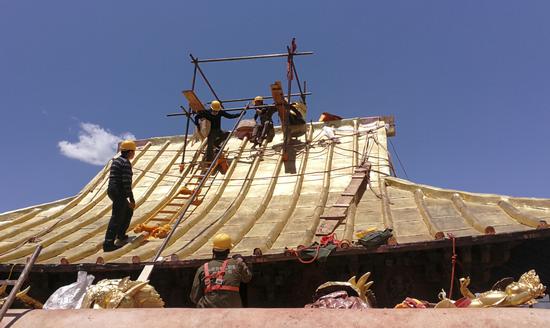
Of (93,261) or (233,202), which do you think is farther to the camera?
(233,202)

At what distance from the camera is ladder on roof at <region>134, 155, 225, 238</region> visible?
6.99 m

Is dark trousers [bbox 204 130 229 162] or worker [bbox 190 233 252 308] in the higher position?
dark trousers [bbox 204 130 229 162]

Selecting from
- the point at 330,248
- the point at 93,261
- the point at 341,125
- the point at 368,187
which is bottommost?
the point at 93,261

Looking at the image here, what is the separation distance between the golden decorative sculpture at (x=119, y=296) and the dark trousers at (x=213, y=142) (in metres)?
6.60

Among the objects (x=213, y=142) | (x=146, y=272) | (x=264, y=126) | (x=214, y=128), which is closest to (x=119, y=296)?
(x=146, y=272)

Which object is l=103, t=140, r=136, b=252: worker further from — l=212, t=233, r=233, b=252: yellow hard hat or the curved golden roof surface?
l=212, t=233, r=233, b=252: yellow hard hat

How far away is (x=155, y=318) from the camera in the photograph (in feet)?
10.5

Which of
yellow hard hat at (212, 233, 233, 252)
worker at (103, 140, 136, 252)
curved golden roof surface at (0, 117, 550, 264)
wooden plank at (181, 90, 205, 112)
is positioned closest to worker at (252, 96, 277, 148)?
curved golden roof surface at (0, 117, 550, 264)

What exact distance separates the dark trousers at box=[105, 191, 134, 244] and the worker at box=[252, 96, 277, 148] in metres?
4.87

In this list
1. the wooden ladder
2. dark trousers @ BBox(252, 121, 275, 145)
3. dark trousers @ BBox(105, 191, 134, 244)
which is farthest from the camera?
dark trousers @ BBox(252, 121, 275, 145)

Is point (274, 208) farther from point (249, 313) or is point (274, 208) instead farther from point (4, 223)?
point (4, 223)

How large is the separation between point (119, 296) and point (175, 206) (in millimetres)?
4594

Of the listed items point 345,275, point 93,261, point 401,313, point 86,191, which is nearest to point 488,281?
point 345,275

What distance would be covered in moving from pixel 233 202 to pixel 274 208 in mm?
929
